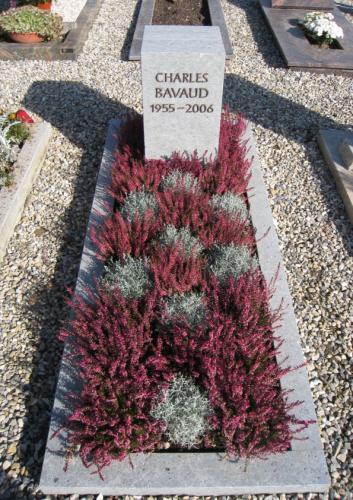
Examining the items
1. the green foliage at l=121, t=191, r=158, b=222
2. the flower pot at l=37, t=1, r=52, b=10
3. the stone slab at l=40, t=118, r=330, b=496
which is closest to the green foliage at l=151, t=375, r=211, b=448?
the stone slab at l=40, t=118, r=330, b=496

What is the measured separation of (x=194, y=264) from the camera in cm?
345

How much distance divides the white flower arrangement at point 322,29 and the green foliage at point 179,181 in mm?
5159

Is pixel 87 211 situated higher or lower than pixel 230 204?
lower

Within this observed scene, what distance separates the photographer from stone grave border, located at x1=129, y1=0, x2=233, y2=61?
752 cm

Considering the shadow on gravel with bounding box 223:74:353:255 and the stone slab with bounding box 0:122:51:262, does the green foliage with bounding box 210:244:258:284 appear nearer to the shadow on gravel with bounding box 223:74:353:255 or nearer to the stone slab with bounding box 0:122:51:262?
the shadow on gravel with bounding box 223:74:353:255

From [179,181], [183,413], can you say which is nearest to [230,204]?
[179,181]

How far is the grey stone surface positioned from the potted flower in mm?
5588

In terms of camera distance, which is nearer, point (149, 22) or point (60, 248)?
point (60, 248)

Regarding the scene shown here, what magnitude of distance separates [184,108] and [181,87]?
23 centimetres

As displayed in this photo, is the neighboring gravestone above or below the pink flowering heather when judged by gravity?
above

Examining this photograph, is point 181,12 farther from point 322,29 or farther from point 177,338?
point 177,338

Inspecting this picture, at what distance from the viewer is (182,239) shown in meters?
3.69

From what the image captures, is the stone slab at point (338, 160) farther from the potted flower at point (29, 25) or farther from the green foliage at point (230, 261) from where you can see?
the potted flower at point (29, 25)

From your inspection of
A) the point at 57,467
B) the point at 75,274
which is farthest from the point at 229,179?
the point at 57,467
